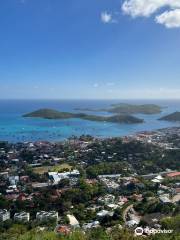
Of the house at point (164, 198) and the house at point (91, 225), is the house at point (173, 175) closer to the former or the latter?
the house at point (164, 198)

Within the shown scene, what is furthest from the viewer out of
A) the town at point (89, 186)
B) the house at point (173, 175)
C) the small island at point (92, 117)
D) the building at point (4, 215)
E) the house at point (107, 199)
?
the small island at point (92, 117)

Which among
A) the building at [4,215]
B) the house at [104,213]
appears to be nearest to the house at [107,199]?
the house at [104,213]

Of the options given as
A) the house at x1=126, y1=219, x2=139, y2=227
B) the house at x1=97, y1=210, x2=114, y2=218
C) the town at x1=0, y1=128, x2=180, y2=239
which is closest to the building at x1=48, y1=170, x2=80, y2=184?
the town at x1=0, y1=128, x2=180, y2=239

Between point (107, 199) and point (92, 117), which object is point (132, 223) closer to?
point (107, 199)

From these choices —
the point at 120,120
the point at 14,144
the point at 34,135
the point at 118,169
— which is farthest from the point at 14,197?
the point at 120,120

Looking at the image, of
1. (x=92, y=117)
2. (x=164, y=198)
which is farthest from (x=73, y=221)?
(x=92, y=117)

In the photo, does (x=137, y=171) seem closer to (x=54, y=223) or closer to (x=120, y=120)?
(x=54, y=223)

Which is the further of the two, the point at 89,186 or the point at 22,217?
the point at 89,186
